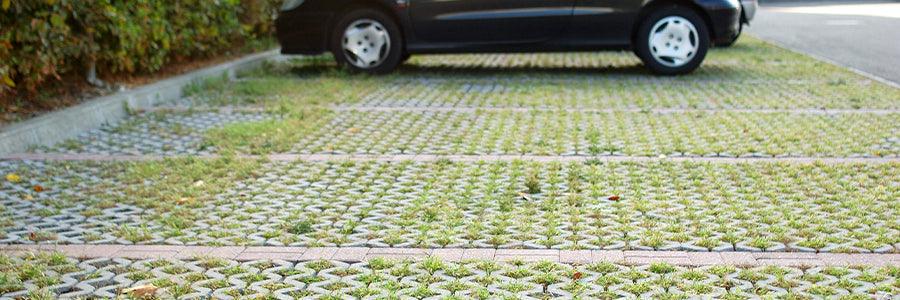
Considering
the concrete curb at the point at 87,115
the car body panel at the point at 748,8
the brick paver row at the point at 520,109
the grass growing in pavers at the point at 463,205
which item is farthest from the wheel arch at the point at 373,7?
the car body panel at the point at 748,8

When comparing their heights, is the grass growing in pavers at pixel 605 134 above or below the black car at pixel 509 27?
below

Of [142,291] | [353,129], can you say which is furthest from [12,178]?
[142,291]

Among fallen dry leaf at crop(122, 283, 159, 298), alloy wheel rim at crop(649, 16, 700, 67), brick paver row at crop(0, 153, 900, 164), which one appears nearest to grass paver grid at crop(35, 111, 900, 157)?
brick paver row at crop(0, 153, 900, 164)

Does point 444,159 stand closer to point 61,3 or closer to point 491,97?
point 491,97

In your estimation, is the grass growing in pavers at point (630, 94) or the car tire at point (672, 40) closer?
the grass growing in pavers at point (630, 94)

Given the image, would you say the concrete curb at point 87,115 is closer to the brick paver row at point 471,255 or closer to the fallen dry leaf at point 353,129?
the fallen dry leaf at point 353,129

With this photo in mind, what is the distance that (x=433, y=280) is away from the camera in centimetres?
354

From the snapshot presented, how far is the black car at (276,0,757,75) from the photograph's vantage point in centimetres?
984

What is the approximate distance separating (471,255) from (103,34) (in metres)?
5.63

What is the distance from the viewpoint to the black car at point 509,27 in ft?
32.3

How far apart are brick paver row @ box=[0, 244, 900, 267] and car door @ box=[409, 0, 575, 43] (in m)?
6.33

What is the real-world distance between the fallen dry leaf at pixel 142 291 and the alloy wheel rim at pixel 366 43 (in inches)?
278

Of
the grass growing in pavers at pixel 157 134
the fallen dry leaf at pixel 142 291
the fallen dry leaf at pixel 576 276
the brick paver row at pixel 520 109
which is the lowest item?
the brick paver row at pixel 520 109

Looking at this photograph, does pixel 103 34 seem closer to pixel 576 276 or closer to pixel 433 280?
pixel 433 280
